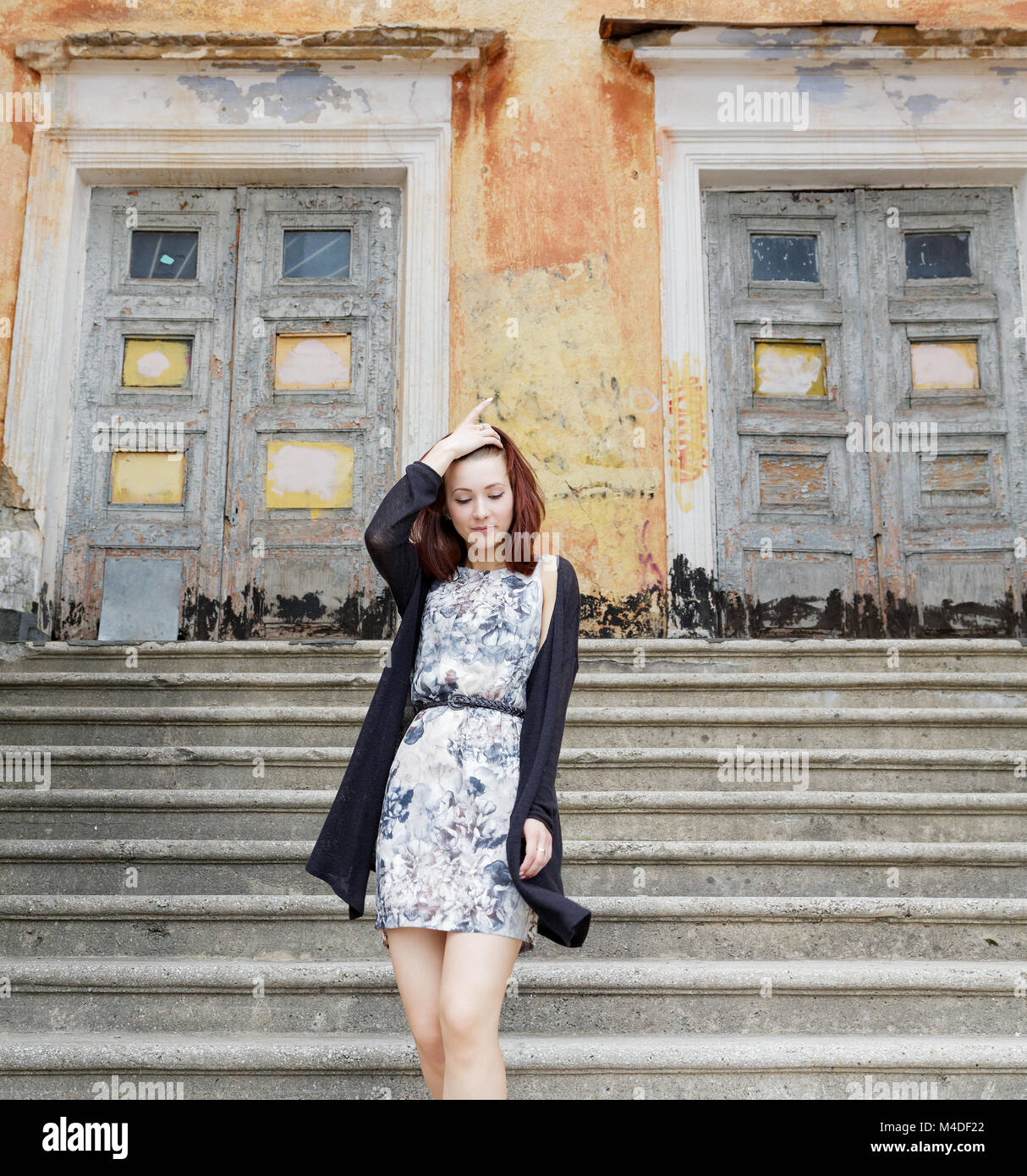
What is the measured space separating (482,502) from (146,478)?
14.9ft

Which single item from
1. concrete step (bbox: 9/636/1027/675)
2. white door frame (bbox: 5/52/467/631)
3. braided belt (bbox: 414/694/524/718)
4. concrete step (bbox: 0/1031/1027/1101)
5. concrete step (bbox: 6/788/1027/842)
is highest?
white door frame (bbox: 5/52/467/631)

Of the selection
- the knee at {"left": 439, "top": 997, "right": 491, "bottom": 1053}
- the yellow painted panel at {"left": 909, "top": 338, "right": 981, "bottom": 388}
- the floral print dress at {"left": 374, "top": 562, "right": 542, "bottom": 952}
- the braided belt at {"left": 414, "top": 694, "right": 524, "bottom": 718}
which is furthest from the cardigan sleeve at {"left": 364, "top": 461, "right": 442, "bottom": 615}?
the yellow painted panel at {"left": 909, "top": 338, "right": 981, "bottom": 388}

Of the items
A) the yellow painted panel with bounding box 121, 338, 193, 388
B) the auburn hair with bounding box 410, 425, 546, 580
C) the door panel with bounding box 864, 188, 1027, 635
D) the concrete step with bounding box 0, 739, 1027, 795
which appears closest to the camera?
the auburn hair with bounding box 410, 425, 546, 580

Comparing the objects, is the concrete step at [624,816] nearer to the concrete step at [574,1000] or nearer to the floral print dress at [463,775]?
the concrete step at [574,1000]

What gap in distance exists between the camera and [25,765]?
399 cm

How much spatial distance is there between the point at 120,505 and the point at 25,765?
259cm

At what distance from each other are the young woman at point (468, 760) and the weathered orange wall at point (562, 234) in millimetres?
3613

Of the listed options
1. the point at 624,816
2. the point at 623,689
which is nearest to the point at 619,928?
the point at 624,816

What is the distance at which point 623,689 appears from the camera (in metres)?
4.56

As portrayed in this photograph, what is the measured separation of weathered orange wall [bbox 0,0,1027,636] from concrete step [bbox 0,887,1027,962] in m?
2.75

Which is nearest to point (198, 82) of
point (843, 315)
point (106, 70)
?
point (106, 70)

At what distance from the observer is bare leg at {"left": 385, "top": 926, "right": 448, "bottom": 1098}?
2.04 meters

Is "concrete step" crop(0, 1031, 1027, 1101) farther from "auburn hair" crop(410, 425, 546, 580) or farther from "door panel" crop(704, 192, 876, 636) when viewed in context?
"door panel" crop(704, 192, 876, 636)

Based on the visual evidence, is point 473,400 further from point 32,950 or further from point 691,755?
point 32,950
